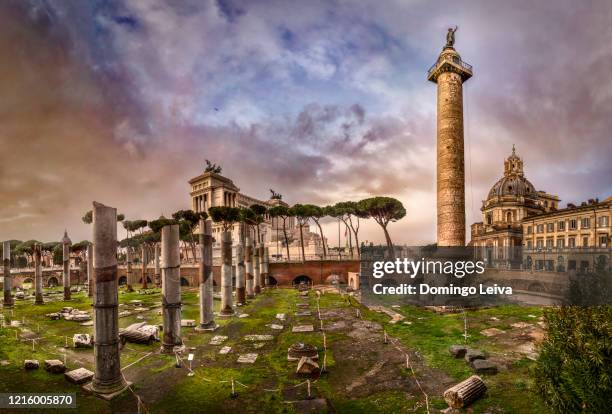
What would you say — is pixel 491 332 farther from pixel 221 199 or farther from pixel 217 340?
pixel 221 199

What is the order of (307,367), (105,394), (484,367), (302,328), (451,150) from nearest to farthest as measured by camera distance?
1. (105,394)
2. (484,367)
3. (307,367)
4. (302,328)
5. (451,150)

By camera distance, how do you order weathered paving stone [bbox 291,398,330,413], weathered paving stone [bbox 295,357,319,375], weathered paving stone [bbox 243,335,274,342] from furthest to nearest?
weathered paving stone [bbox 243,335,274,342] → weathered paving stone [bbox 295,357,319,375] → weathered paving stone [bbox 291,398,330,413]

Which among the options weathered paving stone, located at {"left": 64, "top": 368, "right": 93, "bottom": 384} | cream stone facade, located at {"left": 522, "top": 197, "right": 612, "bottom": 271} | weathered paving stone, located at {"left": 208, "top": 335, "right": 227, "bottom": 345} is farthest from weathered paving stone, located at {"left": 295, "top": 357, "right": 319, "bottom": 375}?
cream stone facade, located at {"left": 522, "top": 197, "right": 612, "bottom": 271}

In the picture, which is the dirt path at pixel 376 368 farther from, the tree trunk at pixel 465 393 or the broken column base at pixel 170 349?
the broken column base at pixel 170 349

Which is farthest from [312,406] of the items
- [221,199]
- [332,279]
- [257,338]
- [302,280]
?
[221,199]

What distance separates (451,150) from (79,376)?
2582 cm

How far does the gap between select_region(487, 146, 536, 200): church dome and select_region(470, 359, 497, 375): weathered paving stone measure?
2865 inches

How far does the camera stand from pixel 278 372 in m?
11.0

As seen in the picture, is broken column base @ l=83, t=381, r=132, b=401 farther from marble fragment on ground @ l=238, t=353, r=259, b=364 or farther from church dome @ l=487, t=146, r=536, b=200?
church dome @ l=487, t=146, r=536, b=200

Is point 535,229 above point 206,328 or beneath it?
above

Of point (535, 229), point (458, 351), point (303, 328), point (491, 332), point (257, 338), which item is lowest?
point (303, 328)

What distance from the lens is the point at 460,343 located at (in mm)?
13516

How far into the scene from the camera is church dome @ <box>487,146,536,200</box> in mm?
74631

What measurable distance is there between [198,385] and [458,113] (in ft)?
83.2
